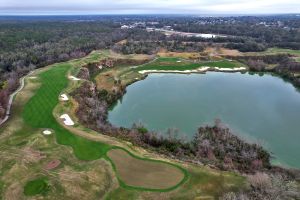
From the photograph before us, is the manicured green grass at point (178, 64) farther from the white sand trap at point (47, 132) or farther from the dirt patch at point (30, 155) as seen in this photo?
the dirt patch at point (30, 155)

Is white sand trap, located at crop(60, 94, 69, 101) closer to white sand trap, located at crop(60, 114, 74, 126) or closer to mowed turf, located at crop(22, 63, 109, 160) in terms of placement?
mowed turf, located at crop(22, 63, 109, 160)

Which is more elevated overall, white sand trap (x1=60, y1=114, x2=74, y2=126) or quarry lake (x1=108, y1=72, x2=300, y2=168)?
white sand trap (x1=60, y1=114, x2=74, y2=126)

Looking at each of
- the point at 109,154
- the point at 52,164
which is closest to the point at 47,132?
the point at 52,164

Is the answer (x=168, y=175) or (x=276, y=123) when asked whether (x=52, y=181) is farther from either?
(x=276, y=123)

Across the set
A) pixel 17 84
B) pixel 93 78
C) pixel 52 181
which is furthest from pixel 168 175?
pixel 93 78

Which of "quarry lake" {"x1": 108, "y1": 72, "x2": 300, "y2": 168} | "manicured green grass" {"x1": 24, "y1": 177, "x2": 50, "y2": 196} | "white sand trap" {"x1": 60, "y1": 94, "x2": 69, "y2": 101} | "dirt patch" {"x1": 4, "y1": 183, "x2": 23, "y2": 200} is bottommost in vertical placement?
"quarry lake" {"x1": 108, "y1": 72, "x2": 300, "y2": 168}

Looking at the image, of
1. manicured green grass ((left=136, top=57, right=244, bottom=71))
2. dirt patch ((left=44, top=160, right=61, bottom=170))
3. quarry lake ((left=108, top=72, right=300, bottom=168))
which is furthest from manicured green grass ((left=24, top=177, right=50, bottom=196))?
manicured green grass ((left=136, top=57, right=244, bottom=71))
